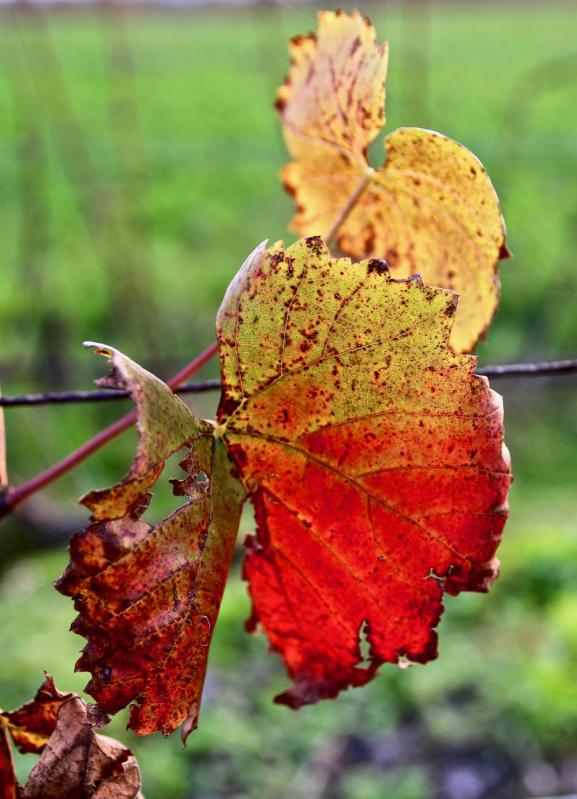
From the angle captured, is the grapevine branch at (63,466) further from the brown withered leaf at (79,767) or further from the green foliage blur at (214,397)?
the green foliage blur at (214,397)

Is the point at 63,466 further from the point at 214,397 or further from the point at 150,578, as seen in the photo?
the point at 214,397

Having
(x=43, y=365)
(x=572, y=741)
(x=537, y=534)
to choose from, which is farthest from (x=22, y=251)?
(x=572, y=741)

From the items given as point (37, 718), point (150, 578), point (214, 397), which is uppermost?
point (150, 578)

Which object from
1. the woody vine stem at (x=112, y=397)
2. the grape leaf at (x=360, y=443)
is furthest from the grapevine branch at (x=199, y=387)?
the grape leaf at (x=360, y=443)

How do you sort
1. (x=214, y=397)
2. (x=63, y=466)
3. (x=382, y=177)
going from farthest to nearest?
(x=214, y=397), (x=382, y=177), (x=63, y=466)

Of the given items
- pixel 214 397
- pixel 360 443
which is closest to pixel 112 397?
pixel 360 443

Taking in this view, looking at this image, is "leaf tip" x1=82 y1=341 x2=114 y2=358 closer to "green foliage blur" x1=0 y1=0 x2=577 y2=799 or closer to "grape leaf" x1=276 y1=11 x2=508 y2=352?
"grape leaf" x1=276 y1=11 x2=508 y2=352
